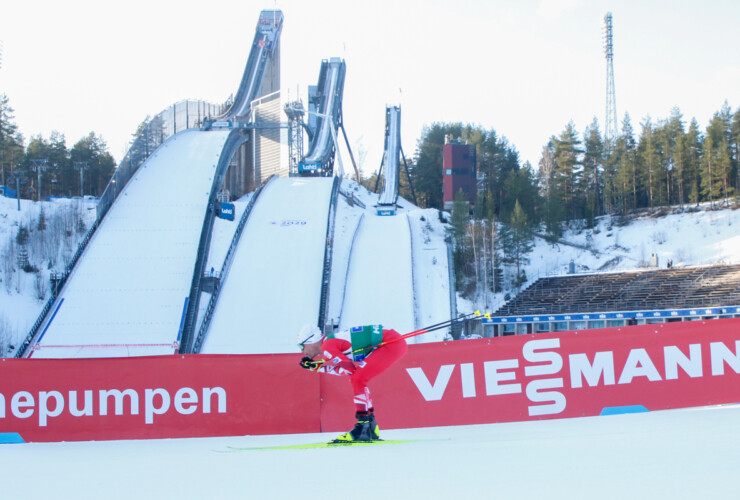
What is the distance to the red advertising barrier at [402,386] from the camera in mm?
6977

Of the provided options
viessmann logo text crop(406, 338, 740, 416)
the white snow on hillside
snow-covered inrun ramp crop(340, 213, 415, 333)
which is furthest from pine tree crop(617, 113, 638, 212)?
viessmann logo text crop(406, 338, 740, 416)

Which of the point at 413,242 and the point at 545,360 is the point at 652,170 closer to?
the point at 413,242

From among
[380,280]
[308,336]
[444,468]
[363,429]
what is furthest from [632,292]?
[444,468]

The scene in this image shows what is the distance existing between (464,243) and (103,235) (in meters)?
17.0

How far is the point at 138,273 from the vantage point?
70.2 ft

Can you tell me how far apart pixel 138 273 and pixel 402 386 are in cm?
1642

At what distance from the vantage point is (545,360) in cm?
708

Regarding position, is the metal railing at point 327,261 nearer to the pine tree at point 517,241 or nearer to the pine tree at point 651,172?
the pine tree at point 517,241

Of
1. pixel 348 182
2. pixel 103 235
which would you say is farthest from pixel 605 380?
pixel 348 182

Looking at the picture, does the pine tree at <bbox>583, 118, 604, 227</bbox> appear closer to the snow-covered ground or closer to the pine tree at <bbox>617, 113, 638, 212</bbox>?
the pine tree at <bbox>617, 113, 638, 212</bbox>

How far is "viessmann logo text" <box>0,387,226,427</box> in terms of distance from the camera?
7215mm

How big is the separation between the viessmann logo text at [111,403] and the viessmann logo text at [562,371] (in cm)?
249

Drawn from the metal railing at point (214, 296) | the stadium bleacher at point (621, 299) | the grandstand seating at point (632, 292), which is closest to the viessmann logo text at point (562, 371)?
the metal railing at point (214, 296)

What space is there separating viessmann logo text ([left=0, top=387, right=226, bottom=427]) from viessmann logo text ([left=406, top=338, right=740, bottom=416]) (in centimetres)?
249
